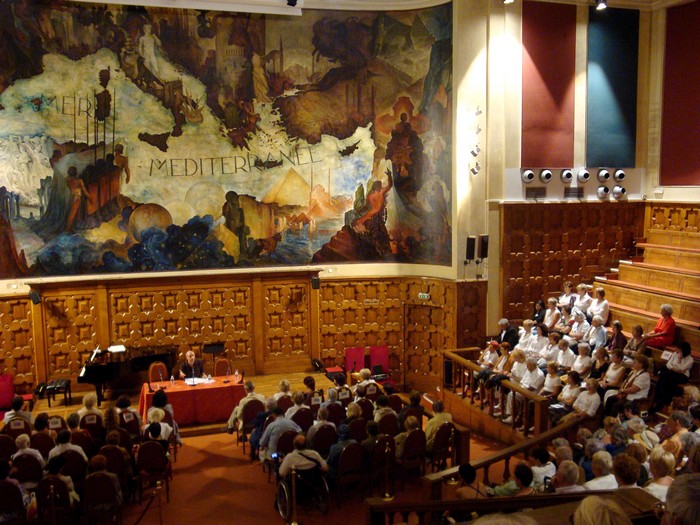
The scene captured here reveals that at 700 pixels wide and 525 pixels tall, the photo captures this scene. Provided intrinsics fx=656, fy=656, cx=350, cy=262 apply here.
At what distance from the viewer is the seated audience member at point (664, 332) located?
11492 mm

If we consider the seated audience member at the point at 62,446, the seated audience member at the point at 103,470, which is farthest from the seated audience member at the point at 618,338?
the seated audience member at the point at 62,446

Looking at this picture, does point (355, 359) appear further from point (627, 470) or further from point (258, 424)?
point (627, 470)

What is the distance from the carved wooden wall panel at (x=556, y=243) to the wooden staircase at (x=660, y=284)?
1.62 ft

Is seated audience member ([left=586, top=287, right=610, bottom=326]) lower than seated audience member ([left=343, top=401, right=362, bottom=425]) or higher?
higher

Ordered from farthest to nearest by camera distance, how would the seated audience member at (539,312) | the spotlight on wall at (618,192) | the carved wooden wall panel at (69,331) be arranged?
the spotlight on wall at (618,192) → the carved wooden wall panel at (69,331) → the seated audience member at (539,312)

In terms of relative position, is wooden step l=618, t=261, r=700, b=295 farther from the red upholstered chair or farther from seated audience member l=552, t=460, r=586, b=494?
seated audience member l=552, t=460, r=586, b=494

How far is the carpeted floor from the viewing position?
346 inches

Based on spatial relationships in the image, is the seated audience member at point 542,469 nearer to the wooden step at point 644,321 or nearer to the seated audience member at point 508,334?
the wooden step at point 644,321

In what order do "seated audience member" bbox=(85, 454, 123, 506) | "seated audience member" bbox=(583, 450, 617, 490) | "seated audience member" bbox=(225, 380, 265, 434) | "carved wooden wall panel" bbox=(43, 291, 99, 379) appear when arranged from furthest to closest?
"carved wooden wall panel" bbox=(43, 291, 99, 379), "seated audience member" bbox=(225, 380, 265, 434), "seated audience member" bbox=(85, 454, 123, 506), "seated audience member" bbox=(583, 450, 617, 490)

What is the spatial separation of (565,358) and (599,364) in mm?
1011

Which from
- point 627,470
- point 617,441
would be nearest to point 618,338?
point 617,441

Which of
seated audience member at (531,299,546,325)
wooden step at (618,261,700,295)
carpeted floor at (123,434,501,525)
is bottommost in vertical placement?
carpeted floor at (123,434,501,525)

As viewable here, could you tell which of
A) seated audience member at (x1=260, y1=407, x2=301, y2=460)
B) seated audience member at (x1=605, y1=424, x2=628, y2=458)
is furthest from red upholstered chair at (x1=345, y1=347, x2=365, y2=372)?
seated audience member at (x1=605, y1=424, x2=628, y2=458)

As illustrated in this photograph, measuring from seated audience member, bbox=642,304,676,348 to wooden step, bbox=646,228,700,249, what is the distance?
324 centimetres
